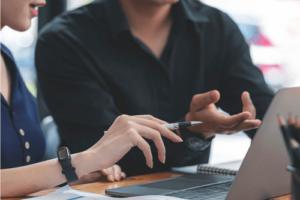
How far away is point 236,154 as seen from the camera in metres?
4.17

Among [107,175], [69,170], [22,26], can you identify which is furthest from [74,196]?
[22,26]

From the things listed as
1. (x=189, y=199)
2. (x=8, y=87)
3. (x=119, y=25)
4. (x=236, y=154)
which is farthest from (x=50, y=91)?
(x=236, y=154)

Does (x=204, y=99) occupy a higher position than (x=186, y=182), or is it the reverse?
(x=204, y=99)

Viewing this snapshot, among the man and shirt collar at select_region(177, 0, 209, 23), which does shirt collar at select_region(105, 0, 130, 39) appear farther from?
shirt collar at select_region(177, 0, 209, 23)

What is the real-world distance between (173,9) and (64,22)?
0.46 meters

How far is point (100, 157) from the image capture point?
825 mm

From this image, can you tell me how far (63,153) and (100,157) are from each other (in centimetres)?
9

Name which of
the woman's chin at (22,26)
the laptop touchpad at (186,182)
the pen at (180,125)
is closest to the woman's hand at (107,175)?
the laptop touchpad at (186,182)

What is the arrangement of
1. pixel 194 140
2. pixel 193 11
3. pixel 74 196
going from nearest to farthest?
pixel 74 196
pixel 194 140
pixel 193 11

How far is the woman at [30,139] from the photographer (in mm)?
817

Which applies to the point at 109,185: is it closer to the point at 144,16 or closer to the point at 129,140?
the point at 129,140

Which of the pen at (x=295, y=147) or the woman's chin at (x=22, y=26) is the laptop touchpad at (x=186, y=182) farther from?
the woman's chin at (x=22, y=26)

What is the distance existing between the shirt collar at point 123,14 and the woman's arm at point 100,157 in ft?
2.05

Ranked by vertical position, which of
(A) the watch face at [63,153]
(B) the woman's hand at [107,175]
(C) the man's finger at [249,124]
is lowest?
(B) the woman's hand at [107,175]
